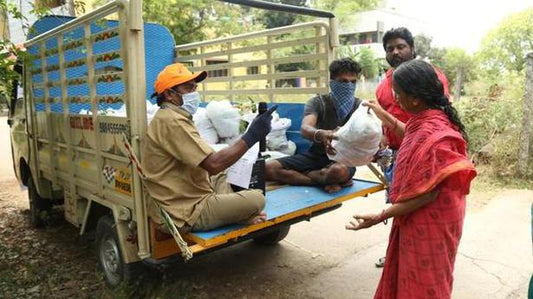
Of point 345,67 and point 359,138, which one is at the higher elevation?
point 345,67

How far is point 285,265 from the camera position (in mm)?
3857

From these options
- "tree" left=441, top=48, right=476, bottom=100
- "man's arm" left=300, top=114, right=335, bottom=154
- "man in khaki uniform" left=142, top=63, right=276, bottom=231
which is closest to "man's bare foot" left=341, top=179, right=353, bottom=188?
"man's arm" left=300, top=114, right=335, bottom=154

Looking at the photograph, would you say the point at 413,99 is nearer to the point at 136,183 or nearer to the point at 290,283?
the point at 136,183

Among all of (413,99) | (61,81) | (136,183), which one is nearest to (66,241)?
(61,81)

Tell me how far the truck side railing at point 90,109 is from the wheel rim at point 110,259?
297 millimetres

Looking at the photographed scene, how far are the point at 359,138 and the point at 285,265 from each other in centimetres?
151

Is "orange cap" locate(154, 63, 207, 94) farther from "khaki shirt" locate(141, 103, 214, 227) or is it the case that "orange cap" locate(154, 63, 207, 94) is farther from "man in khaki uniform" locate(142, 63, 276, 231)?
"khaki shirt" locate(141, 103, 214, 227)

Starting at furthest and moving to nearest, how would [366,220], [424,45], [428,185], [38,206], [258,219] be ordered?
[424,45] < [38,206] < [258,219] < [366,220] < [428,185]

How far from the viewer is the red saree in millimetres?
1801

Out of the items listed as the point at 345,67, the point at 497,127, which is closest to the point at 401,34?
the point at 345,67

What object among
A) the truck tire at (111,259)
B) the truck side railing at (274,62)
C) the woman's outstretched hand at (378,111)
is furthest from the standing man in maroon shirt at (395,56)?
the truck tire at (111,259)

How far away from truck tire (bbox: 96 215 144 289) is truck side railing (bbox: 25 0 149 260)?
20 cm

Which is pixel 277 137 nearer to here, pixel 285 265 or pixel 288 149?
pixel 288 149

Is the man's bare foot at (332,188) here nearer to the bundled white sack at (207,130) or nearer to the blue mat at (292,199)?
the blue mat at (292,199)
